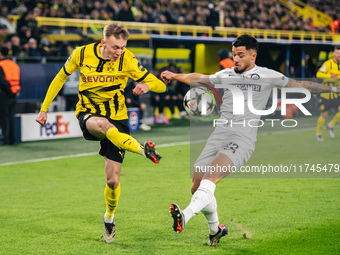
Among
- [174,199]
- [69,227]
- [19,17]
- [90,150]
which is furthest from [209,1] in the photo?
[69,227]

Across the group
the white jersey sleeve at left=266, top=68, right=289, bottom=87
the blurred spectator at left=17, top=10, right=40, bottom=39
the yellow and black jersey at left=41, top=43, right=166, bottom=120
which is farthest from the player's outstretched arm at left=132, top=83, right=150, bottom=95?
the blurred spectator at left=17, top=10, right=40, bottom=39

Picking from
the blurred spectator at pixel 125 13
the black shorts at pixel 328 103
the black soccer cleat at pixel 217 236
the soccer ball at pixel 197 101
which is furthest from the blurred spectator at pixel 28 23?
the black soccer cleat at pixel 217 236

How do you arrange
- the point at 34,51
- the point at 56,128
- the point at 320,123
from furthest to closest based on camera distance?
1. the point at 34,51
2. the point at 56,128
3. the point at 320,123

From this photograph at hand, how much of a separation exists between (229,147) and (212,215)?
0.70 metres

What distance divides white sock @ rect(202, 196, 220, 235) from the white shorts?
0.38 m

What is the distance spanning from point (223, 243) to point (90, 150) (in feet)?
25.3

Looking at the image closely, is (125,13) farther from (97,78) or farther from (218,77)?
(218,77)

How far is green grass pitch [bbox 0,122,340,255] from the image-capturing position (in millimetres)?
5746

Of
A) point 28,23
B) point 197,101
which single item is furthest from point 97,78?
point 28,23

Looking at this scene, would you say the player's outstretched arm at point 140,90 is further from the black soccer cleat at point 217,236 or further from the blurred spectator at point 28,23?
the blurred spectator at point 28,23

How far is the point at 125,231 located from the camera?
637 centimetres

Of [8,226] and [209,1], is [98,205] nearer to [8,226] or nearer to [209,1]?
[8,226]

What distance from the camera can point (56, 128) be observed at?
47.8 ft

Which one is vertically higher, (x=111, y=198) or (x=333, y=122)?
(x=111, y=198)
